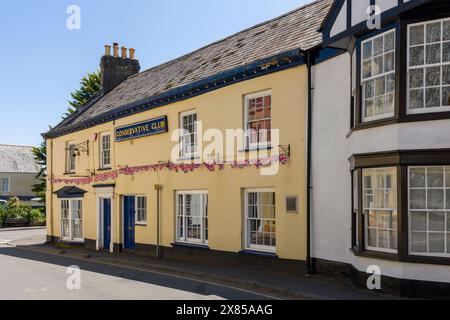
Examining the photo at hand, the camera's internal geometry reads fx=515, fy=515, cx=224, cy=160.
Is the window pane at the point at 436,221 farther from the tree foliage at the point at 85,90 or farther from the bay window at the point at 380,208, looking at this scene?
the tree foliage at the point at 85,90

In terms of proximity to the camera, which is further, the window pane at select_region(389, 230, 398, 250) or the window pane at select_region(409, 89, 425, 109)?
the window pane at select_region(389, 230, 398, 250)

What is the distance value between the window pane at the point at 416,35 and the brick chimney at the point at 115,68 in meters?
21.0

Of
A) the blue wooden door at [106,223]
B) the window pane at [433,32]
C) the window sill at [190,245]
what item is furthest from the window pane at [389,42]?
the blue wooden door at [106,223]

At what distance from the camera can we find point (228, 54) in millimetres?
18391

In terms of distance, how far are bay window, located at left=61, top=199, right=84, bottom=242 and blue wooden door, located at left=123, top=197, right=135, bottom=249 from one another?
14.8ft

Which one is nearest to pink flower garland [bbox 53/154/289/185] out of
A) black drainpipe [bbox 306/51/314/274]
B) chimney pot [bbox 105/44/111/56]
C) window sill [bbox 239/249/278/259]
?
black drainpipe [bbox 306/51/314/274]

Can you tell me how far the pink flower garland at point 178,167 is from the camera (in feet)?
47.1

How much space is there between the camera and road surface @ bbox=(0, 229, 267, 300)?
36.7 ft

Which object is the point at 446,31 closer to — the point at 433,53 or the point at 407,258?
the point at 433,53

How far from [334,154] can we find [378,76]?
2.44 meters

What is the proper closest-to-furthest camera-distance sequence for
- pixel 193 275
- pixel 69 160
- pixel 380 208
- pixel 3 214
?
pixel 380 208 → pixel 193 275 → pixel 69 160 → pixel 3 214

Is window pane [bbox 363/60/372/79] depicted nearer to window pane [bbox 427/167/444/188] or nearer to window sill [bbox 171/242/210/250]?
window pane [bbox 427/167/444/188]

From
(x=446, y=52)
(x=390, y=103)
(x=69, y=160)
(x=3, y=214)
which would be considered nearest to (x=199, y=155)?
(x=390, y=103)

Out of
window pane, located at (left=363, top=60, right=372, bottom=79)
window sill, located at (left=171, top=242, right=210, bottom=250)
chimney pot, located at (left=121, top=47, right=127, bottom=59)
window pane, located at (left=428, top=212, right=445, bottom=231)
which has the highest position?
chimney pot, located at (left=121, top=47, right=127, bottom=59)
